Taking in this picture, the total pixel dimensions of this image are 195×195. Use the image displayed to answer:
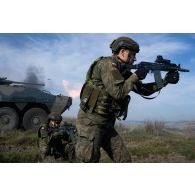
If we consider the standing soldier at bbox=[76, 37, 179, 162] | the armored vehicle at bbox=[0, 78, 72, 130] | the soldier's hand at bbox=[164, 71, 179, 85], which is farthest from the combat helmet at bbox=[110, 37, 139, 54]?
the armored vehicle at bbox=[0, 78, 72, 130]

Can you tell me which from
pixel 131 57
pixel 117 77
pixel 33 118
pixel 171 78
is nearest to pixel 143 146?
pixel 171 78

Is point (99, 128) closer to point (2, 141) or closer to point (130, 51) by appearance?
point (130, 51)

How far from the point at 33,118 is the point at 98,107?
24.4 ft

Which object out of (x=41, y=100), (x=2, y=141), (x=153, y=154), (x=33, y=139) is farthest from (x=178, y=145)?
(x=41, y=100)

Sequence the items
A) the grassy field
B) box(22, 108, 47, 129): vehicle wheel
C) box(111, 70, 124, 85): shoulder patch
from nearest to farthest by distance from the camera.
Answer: box(111, 70, 124, 85): shoulder patch, the grassy field, box(22, 108, 47, 129): vehicle wheel

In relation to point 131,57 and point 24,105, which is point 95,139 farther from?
point 24,105

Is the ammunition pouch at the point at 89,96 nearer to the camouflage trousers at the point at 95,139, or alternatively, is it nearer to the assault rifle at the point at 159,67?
the camouflage trousers at the point at 95,139

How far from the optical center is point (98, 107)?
155 inches

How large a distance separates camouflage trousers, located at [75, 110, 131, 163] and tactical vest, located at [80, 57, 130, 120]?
0.06 meters

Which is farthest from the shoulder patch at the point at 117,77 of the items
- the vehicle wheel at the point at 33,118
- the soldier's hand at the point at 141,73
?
the vehicle wheel at the point at 33,118

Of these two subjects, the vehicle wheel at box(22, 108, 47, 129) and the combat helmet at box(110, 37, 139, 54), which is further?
the vehicle wheel at box(22, 108, 47, 129)

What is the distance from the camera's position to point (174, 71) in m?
4.44

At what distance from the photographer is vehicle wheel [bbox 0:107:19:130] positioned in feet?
35.6

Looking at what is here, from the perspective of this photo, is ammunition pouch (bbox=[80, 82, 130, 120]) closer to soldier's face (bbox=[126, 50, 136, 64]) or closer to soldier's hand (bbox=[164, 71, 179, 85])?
soldier's face (bbox=[126, 50, 136, 64])
